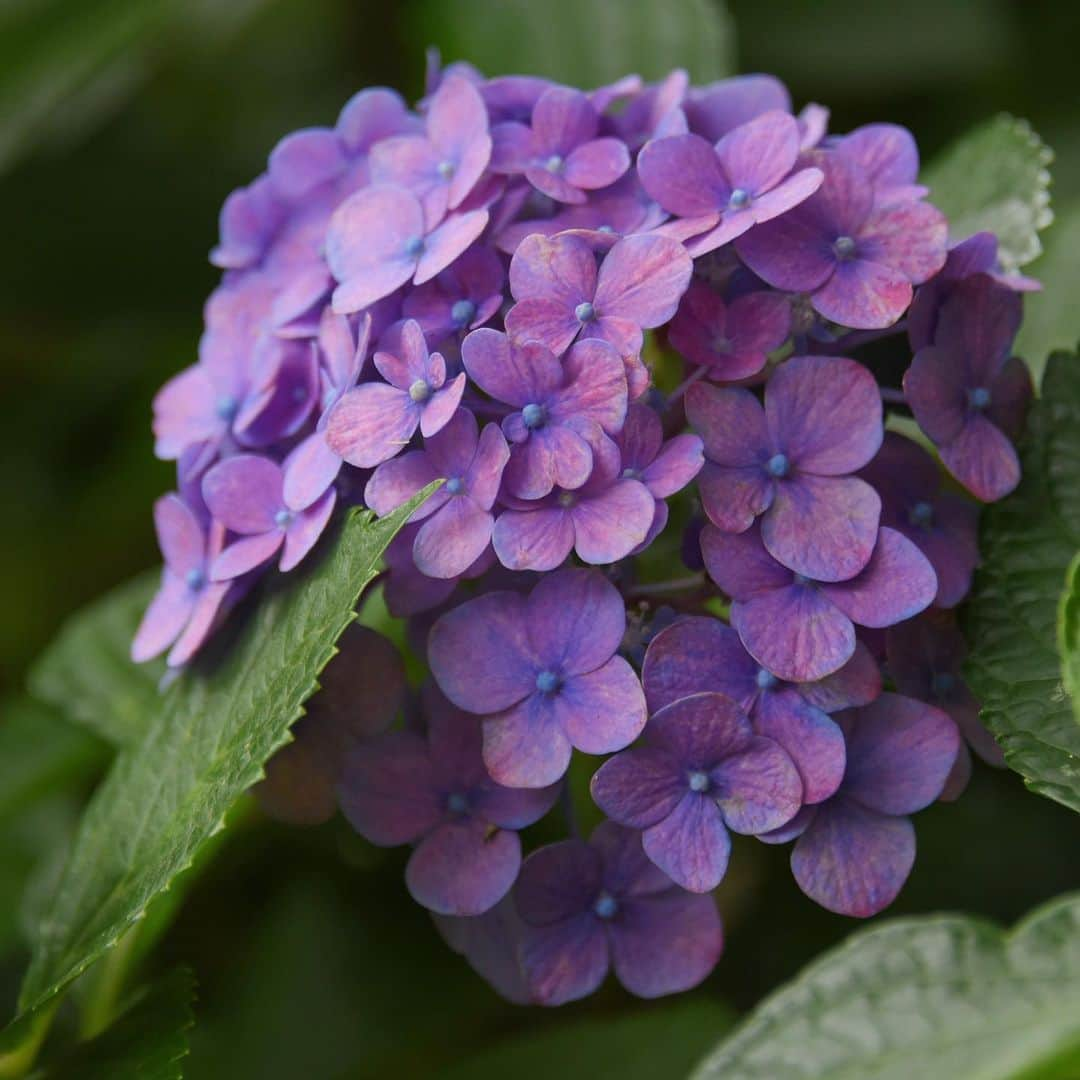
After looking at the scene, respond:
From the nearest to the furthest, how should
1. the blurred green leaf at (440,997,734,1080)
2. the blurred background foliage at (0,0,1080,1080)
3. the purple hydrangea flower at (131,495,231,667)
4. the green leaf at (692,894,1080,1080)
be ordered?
the green leaf at (692,894,1080,1080), the purple hydrangea flower at (131,495,231,667), the blurred green leaf at (440,997,734,1080), the blurred background foliage at (0,0,1080,1080)

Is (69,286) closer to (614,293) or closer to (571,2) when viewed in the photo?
(571,2)

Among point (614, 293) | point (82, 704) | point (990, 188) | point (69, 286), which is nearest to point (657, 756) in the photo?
point (614, 293)

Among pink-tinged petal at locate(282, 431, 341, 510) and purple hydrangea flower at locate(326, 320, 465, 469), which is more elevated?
purple hydrangea flower at locate(326, 320, 465, 469)

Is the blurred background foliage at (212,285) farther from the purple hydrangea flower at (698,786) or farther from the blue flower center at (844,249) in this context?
the blue flower center at (844,249)

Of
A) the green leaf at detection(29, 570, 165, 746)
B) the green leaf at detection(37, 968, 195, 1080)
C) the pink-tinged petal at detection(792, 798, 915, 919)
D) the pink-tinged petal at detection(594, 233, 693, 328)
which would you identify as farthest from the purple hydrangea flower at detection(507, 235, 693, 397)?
the green leaf at detection(29, 570, 165, 746)

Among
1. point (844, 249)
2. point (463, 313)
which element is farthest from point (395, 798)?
point (844, 249)

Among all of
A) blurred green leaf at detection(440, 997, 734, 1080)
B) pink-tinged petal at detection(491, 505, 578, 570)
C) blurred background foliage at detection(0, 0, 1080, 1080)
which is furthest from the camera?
blurred background foliage at detection(0, 0, 1080, 1080)

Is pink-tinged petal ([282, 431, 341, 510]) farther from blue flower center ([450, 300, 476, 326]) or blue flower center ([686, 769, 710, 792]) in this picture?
blue flower center ([686, 769, 710, 792])

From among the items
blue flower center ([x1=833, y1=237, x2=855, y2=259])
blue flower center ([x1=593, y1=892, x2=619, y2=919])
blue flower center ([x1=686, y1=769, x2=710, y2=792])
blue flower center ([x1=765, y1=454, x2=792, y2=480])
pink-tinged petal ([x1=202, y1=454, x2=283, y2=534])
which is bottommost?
blue flower center ([x1=593, y1=892, x2=619, y2=919])
